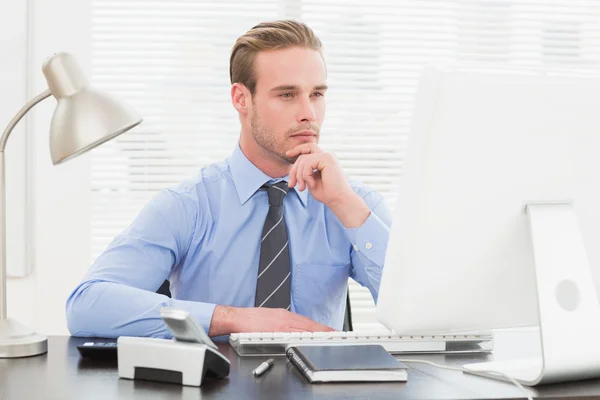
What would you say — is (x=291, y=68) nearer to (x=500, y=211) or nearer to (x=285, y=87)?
(x=285, y=87)

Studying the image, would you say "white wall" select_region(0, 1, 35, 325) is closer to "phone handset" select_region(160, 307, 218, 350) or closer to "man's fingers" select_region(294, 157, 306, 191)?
"man's fingers" select_region(294, 157, 306, 191)

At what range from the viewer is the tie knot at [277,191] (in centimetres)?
205

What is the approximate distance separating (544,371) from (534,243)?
0.61ft

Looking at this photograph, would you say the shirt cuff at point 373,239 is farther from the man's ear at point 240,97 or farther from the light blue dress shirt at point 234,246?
the man's ear at point 240,97

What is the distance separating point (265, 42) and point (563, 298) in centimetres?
Answer: 134

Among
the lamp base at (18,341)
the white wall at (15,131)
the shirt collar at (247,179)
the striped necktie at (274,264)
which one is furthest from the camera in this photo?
the white wall at (15,131)

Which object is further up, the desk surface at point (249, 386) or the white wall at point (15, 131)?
the white wall at point (15, 131)

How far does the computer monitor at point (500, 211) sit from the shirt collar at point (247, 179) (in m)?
0.97

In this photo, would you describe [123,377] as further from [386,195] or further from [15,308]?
[386,195]

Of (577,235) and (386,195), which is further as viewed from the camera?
(386,195)

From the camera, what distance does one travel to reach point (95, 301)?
5.42 ft

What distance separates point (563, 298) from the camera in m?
1.17

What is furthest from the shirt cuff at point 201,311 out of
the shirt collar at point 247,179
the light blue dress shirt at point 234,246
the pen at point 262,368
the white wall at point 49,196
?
the white wall at point 49,196

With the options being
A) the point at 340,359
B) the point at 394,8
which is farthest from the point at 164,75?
the point at 340,359
